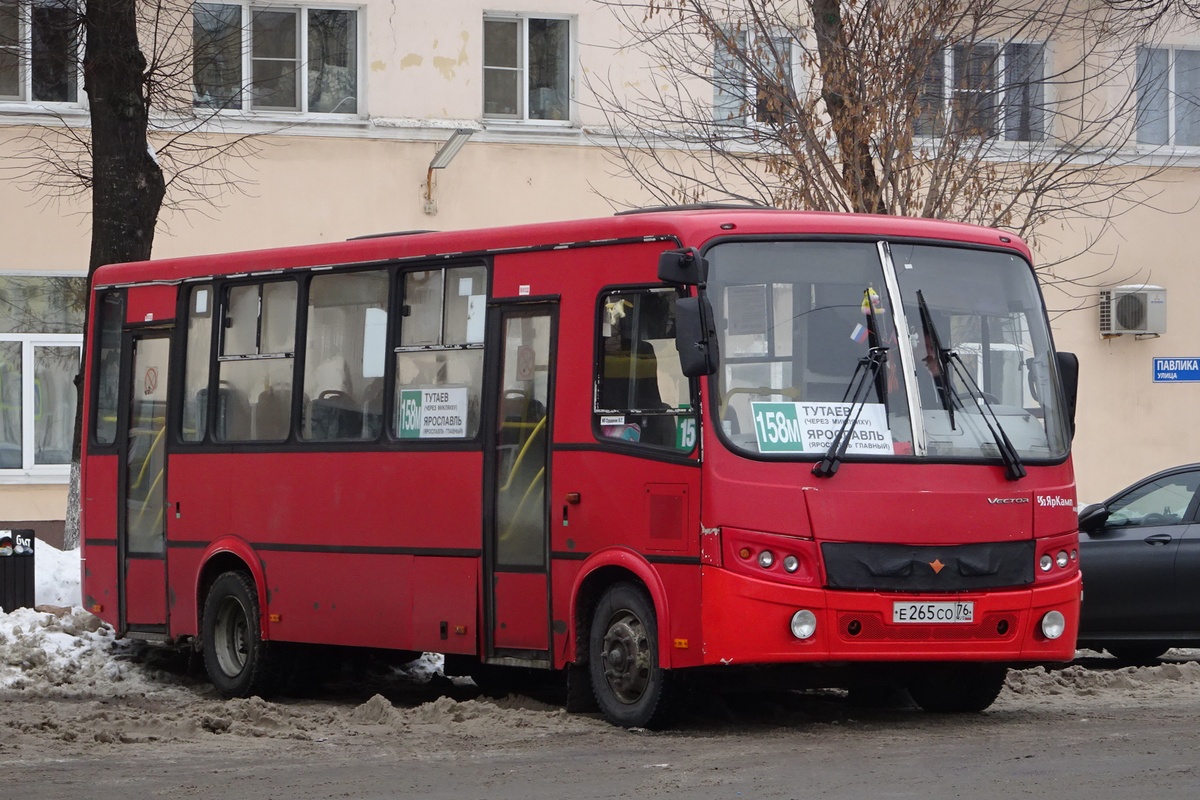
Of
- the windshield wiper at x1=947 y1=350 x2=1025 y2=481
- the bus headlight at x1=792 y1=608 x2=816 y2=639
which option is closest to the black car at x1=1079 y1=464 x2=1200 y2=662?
the windshield wiper at x1=947 y1=350 x2=1025 y2=481

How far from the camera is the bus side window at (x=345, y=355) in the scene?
40.4 ft

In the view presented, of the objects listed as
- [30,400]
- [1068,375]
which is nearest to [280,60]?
[30,400]

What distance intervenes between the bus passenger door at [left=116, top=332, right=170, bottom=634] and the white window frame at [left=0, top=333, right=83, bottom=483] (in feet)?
28.8

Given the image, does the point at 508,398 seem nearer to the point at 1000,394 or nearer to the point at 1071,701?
the point at 1000,394

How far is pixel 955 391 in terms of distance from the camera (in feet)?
34.3

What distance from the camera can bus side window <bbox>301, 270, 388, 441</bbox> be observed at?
484 inches

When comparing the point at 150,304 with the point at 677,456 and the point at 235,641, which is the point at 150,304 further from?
the point at 677,456

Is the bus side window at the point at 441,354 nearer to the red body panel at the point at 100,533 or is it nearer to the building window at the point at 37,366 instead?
the red body panel at the point at 100,533

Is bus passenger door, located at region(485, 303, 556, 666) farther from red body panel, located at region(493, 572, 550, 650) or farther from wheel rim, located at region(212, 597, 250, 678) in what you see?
wheel rim, located at region(212, 597, 250, 678)

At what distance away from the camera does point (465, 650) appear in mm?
11539

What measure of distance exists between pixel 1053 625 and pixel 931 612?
813 millimetres

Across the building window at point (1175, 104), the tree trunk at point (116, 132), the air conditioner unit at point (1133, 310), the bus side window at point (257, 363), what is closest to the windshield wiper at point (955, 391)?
the bus side window at point (257, 363)

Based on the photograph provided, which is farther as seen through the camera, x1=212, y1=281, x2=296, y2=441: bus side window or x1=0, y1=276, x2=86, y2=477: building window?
x1=0, y1=276, x2=86, y2=477: building window

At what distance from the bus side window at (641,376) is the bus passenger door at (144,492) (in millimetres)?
4566
